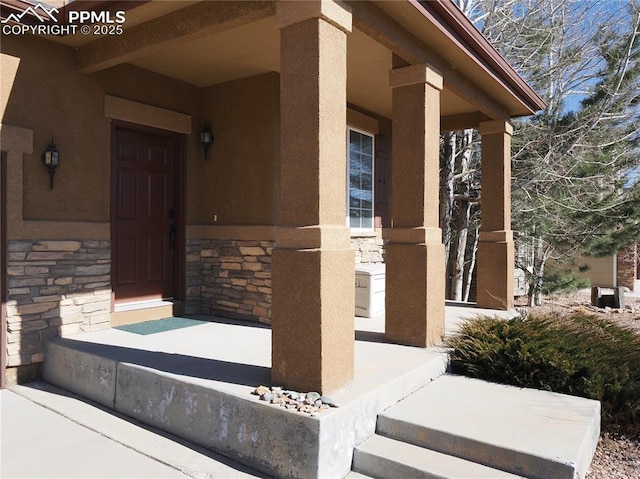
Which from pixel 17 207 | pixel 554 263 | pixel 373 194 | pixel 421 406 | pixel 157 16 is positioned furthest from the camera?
pixel 554 263

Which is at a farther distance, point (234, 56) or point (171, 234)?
point (171, 234)

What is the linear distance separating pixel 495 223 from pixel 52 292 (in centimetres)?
547

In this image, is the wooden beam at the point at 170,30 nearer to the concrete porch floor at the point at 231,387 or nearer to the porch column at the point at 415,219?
the porch column at the point at 415,219

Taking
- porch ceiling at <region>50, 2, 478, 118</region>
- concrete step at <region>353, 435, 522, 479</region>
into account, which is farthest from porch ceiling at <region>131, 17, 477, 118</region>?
concrete step at <region>353, 435, 522, 479</region>

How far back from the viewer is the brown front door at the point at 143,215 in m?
5.50

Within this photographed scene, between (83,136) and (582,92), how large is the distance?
917cm

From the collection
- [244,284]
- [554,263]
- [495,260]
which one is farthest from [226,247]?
[554,263]

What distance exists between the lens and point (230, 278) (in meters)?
5.93

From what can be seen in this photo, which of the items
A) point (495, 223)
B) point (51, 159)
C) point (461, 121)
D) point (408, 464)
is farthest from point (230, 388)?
point (461, 121)

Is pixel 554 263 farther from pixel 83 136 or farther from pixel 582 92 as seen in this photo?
pixel 83 136

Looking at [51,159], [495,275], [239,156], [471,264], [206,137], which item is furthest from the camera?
[471,264]

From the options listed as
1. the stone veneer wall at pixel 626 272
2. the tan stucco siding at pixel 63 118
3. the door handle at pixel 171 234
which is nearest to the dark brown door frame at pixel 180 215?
Result: the door handle at pixel 171 234

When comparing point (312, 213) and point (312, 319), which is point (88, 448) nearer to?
point (312, 319)

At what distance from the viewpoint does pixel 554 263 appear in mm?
11586
